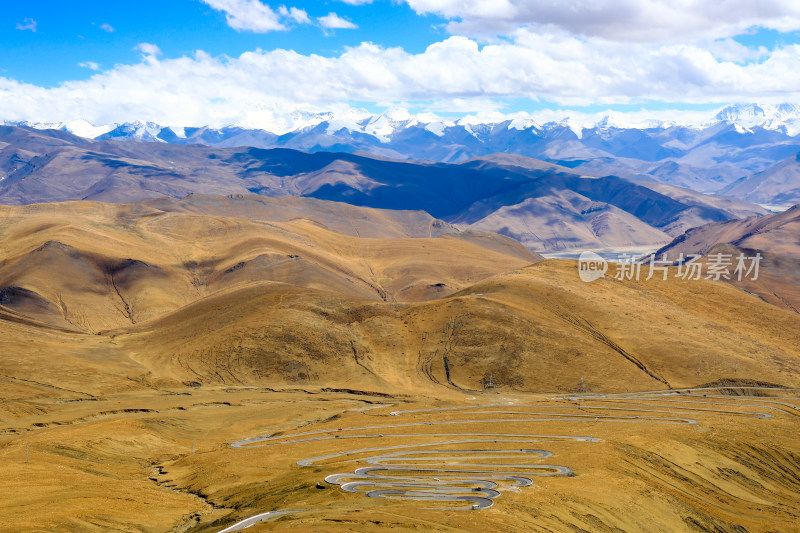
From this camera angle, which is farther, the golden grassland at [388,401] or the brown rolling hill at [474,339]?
the brown rolling hill at [474,339]

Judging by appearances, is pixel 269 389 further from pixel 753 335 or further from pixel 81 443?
pixel 753 335

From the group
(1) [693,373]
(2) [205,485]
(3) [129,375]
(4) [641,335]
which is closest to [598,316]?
(4) [641,335]

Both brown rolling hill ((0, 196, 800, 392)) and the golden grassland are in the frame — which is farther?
brown rolling hill ((0, 196, 800, 392))

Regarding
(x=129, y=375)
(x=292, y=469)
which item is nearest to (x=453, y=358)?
(x=129, y=375)

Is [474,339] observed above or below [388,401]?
above

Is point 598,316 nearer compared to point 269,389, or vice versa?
point 269,389

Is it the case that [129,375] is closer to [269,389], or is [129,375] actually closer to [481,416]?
[269,389]

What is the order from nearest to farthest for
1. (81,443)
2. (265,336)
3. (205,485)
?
1. (205,485)
2. (81,443)
3. (265,336)

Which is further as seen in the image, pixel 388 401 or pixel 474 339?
pixel 474 339

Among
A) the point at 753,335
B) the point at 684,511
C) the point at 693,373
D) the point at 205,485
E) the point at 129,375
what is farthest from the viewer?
the point at 753,335

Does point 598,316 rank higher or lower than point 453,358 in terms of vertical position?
higher
